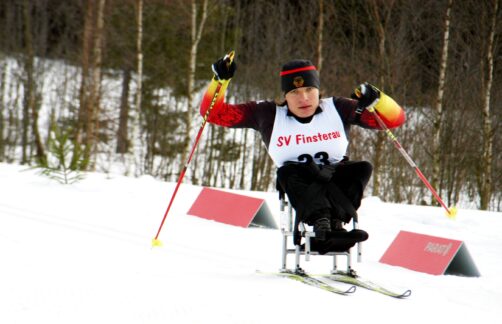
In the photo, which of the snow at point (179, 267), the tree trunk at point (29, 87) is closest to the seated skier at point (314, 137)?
the snow at point (179, 267)

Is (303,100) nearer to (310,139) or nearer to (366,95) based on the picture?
(310,139)

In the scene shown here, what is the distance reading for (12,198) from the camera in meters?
8.40

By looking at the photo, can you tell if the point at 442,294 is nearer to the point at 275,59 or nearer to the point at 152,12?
the point at 275,59

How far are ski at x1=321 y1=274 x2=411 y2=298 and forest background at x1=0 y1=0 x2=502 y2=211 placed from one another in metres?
5.79

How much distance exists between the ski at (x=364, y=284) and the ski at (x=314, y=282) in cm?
14

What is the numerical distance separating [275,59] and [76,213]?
43.5 feet

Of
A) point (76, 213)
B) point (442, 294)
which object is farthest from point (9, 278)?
point (76, 213)

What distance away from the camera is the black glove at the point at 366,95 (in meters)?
4.64

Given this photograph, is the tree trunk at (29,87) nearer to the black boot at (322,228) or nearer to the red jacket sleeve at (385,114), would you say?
the red jacket sleeve at (385,114)

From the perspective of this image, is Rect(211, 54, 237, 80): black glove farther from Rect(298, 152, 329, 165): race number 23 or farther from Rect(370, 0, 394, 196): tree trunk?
Rect(370, 0, 394, 196): tree trunk

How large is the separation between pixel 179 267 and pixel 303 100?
153 centimetres

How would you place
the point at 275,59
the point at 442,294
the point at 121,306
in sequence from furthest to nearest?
the point at 275,59, the point at 442,294, the point at 121,306

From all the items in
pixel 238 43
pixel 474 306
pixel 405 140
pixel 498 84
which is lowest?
pixel 474 306

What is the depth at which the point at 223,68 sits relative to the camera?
15.6ft
